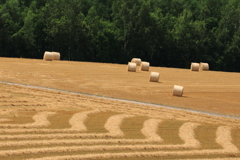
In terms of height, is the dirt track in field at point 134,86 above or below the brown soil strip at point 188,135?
below

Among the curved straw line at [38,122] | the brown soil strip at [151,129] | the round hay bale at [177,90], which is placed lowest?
the round hay bale at [177,90]

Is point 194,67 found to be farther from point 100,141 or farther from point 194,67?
point 100,141

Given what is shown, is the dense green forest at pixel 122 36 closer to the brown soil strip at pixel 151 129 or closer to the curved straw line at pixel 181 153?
the brown soil strip at pixel 151 129

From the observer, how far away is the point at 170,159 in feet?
51.6

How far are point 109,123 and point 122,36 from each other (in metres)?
73.9

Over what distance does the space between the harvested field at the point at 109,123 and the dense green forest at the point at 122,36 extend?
5033 centimetres

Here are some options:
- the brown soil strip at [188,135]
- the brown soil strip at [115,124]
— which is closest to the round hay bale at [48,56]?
the brown soil strip at [115,124]

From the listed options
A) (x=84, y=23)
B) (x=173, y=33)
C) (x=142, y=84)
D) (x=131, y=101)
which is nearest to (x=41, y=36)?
(x=84, y=23)

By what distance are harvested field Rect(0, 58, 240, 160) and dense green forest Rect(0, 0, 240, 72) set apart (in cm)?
5033

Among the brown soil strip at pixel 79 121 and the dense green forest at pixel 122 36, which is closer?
the brown soil strip at pixel 79 121

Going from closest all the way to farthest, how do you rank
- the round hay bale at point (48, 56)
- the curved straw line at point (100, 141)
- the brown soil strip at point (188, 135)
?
the curved straw line at point (100, 141) → the brown soil strip at point (188, 135) → the round hay bale at point (48, 56)

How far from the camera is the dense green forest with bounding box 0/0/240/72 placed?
292ft

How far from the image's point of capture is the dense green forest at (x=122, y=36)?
292 ft

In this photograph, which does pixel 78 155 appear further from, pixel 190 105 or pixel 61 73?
pixel 61 73
